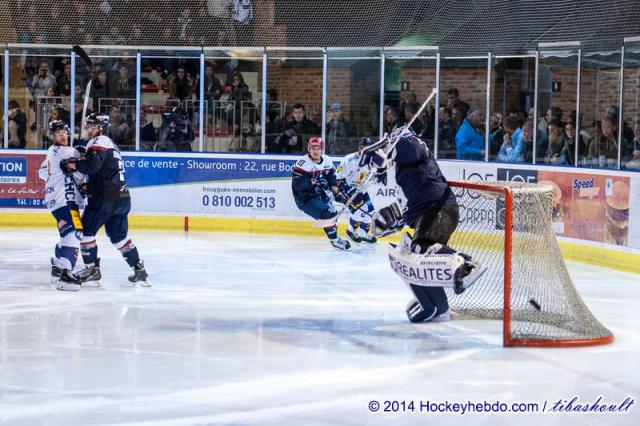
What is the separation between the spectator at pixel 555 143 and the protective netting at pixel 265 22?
1255 mm

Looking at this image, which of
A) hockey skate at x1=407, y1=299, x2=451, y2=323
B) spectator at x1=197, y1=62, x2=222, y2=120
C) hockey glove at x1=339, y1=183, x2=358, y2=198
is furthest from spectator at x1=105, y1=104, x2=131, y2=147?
hockey skate at x1=407, y1=299, x2=451, y2=323

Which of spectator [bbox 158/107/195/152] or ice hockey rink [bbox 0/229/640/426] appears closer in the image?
ice hockey rink [bbox 0/229/640/426]

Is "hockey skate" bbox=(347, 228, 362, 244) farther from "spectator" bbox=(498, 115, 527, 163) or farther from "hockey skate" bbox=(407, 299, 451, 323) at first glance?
"hockey skate" bbox=(407, 299, 451, 323)

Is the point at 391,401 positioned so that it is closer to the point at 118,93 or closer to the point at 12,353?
the point at 12,353

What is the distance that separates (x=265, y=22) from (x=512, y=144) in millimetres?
3572

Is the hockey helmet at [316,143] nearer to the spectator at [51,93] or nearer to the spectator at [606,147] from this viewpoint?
the spectator at [606,147]

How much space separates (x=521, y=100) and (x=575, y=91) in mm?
947

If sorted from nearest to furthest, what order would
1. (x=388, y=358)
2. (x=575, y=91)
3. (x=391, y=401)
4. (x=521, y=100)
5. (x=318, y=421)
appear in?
(x=318, y=421)
(x=391, y=401)
(x=388, y=358)
(x=575, y=91)
(x=521, y=100)

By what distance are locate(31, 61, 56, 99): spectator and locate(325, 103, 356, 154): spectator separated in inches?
133

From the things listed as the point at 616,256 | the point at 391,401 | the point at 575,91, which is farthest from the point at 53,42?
the point at 391,401

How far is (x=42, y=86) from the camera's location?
13.7 meters

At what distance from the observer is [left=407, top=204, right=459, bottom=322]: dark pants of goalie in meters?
7.27

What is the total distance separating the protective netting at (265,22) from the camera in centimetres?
1286

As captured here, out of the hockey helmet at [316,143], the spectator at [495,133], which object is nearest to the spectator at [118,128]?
the hockey helmet at [316,143]
